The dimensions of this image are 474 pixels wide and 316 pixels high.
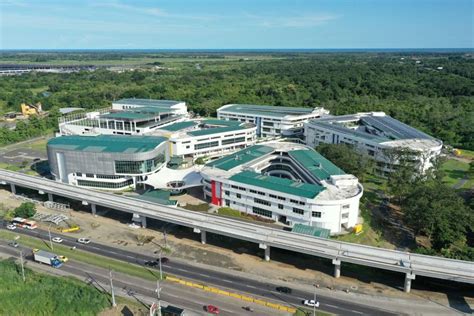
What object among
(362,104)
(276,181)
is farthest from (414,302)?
(362,104)

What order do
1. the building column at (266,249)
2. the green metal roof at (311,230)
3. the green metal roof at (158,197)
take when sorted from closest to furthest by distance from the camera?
the building column at (266,249) → the green metal roof at (311,230) → the green metal roof at (158,197)

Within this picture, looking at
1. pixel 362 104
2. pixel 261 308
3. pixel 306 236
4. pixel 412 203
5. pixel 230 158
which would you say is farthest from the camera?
pixel 362 104

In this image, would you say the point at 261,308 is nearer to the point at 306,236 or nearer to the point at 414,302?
the point at 306,236

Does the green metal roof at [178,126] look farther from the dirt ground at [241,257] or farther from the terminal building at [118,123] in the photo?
the dirt ground at [241,257]

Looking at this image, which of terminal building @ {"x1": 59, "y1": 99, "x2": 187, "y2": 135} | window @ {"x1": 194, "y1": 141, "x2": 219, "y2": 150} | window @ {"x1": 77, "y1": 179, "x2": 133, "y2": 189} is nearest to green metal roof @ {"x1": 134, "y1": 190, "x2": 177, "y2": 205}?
window @ {"x1": 77, "y1": 179, "x2": 133, "y2": 189}

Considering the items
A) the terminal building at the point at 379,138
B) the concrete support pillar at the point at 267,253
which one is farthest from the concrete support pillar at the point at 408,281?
the terminal building at the point at 379,138

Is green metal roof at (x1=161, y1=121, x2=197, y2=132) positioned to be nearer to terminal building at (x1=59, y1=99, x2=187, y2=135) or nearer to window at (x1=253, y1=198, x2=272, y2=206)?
terminal building at (x1=59, y1=99, x2=187, y2=135)

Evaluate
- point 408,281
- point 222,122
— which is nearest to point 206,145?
point 222,122
